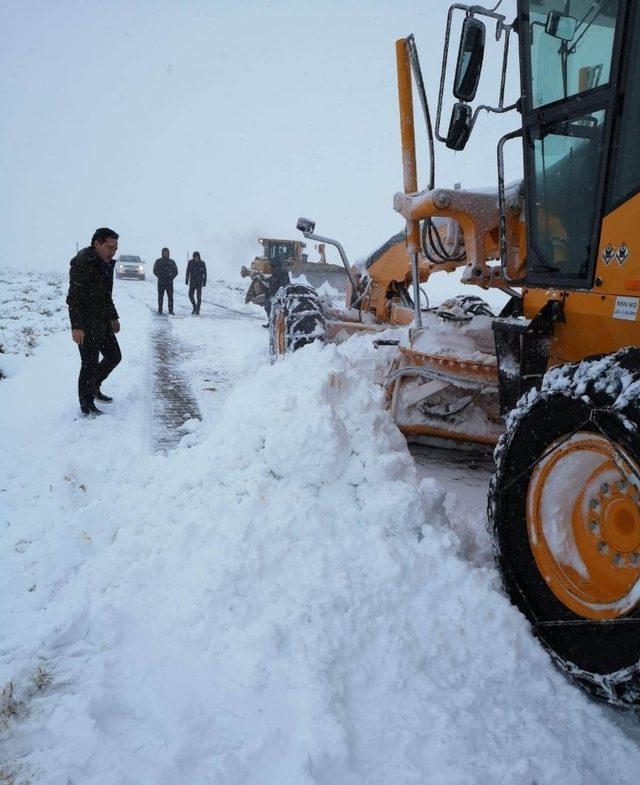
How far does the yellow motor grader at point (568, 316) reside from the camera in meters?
1.86

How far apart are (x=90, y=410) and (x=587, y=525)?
14.7ft

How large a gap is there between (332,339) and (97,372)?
8.70 feet

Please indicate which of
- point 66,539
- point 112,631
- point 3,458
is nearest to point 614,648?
point 112,631

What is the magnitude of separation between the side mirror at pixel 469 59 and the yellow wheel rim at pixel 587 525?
1.96 meters

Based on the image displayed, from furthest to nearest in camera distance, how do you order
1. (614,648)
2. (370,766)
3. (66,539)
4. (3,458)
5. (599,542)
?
(3,458) < (66,539) < (599,542) < (614,648) < (370,766)

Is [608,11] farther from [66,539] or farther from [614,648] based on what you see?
[66,539]

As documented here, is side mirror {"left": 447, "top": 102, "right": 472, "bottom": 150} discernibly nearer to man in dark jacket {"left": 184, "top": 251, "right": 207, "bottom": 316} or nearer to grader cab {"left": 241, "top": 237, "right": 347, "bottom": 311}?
man in dark jacket {"left": 184, "top": 251, "right": 207, "bottom": 316}

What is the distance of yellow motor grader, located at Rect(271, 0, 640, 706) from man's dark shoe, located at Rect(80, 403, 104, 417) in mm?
3507

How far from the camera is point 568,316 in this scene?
272 centimetres

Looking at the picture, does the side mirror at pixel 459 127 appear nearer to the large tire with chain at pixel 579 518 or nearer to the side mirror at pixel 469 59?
the side mirror at pixel 469 59

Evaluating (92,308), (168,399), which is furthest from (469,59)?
(168,399)

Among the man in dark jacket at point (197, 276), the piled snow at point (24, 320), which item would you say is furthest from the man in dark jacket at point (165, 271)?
the piled snow at point (24, 320)

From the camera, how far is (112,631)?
7.11ft

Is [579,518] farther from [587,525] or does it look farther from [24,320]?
[24,320]
